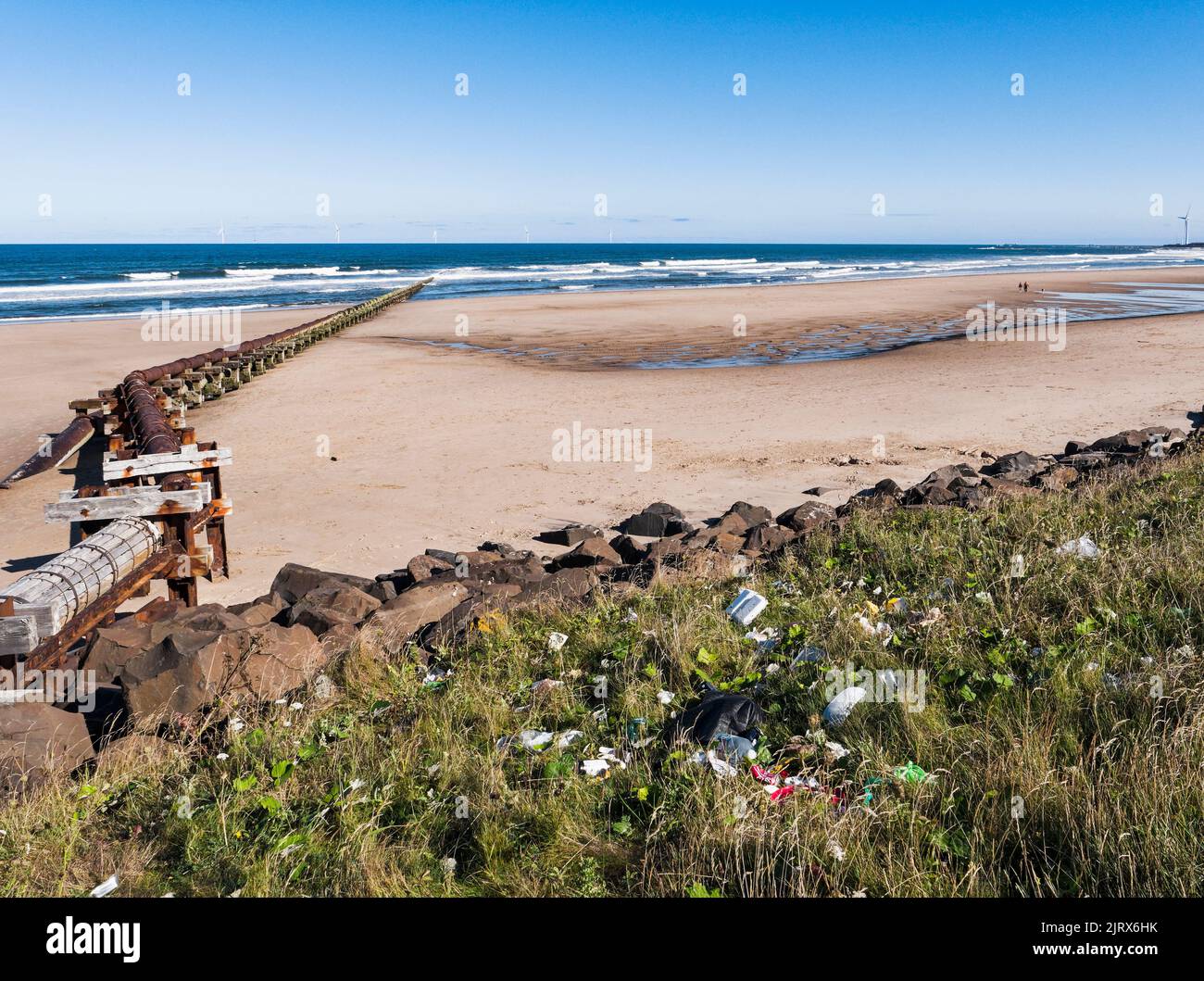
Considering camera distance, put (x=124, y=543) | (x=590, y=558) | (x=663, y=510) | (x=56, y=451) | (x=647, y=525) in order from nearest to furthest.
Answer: (x=124, y=543)
(x=590, y=558)
(x=647, y=525)
(x=663, y=510)
(x=56, y=451)

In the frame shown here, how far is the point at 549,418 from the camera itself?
15766mm

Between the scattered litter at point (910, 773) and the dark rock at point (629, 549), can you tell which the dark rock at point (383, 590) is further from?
the scattered litter at point (910, 773)

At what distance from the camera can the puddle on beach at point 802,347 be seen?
23.4 m

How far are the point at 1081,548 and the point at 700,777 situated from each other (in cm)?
412

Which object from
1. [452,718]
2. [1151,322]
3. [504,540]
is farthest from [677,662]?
[1151,322]

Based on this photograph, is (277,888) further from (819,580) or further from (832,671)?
(819,580)

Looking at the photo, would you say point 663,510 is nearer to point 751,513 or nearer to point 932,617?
point 751,513

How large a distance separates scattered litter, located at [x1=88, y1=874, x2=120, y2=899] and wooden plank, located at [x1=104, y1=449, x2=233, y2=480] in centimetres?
600

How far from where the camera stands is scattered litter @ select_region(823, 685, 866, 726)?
4.05m

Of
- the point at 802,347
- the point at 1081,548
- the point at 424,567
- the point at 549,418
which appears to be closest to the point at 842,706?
the point at 1081,548

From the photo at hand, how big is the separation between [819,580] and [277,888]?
13.8ft

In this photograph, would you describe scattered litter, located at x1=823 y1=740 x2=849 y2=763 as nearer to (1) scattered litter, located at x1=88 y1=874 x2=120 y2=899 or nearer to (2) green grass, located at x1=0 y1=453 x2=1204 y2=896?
(2) green grass, located at x1=0 y1=453 x2=1204 y2=896

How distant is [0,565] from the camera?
856 cm

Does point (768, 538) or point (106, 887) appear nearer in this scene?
point (106, 887)
